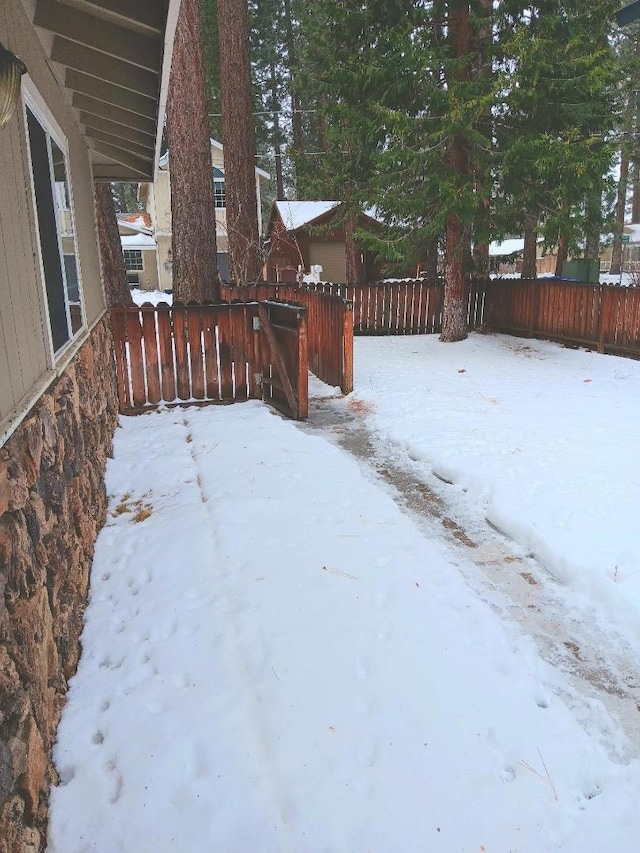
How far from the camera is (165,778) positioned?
2.21 metres

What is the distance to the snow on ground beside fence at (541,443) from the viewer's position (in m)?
3.77

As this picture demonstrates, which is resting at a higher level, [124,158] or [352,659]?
[124,158]

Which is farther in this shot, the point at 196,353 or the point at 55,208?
the point at 196,353

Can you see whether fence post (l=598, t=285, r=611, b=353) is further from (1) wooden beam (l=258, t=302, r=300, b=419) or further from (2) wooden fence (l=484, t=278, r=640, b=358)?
(1) wooden beam (l=258, t=302, r=300, b=419)

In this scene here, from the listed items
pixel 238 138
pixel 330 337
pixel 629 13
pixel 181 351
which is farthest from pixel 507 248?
pixel 181 351

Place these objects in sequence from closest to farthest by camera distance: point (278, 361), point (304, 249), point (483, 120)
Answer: point (278, 361)
point (483, 120)
point (304, 249)

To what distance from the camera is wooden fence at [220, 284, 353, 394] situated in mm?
8102

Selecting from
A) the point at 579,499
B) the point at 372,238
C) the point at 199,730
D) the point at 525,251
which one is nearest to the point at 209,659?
the point at 199,730

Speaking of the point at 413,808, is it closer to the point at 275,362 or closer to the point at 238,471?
the point at 238,471

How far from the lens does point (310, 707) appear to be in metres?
2.54

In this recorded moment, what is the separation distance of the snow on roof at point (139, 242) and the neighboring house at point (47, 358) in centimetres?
2743

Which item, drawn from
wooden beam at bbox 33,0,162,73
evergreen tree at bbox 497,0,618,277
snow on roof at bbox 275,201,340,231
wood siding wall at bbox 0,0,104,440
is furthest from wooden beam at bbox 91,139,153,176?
snow on roof at bbox 275,201,340,231

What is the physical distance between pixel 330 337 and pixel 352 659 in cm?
622

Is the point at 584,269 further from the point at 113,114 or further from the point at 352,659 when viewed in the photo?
the point at 352,659
